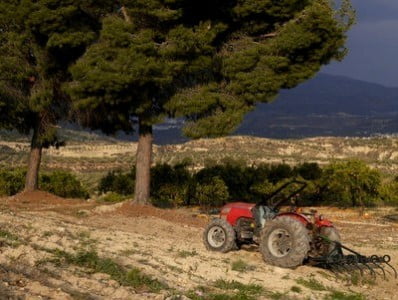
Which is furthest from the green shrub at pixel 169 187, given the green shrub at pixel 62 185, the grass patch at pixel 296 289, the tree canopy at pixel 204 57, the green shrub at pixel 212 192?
the grass patch at pixel 296 289

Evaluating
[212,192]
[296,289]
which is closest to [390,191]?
[212,192]

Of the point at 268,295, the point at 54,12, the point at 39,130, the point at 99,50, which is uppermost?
the point at 54,12

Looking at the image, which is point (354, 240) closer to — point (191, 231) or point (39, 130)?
point (191, 231)

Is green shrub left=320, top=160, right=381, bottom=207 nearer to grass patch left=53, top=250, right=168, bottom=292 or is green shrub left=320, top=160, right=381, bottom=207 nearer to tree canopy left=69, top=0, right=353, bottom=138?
tree canopy left=69, top=0, right=353, bottom=138

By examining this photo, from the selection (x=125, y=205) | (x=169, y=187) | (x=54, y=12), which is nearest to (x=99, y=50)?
(x=54, y=12)

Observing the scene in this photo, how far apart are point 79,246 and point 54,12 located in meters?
12.0

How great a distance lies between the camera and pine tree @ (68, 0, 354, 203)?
2023cm

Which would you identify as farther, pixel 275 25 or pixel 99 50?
pixel 275 25

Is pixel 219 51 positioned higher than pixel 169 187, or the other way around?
pixel 219 51

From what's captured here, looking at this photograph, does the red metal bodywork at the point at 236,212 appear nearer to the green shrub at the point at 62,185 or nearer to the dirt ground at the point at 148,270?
the dirt ground at the point at 148,270

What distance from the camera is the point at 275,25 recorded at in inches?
891

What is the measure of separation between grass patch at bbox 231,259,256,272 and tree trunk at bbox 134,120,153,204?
10.5 meters

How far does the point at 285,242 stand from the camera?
12.9m

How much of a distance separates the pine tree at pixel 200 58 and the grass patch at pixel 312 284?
10049 mm
